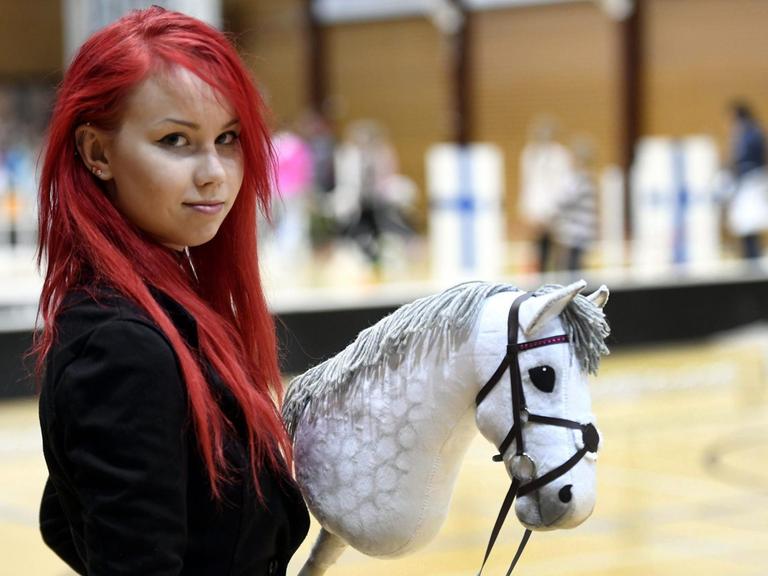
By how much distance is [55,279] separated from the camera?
4.68 feet

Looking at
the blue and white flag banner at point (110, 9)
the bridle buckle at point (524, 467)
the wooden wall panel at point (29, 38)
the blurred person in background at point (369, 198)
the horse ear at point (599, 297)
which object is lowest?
the blurred person in background at point (369, 198)

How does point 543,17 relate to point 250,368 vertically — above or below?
above

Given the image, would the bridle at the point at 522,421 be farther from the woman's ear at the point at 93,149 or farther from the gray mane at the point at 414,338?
the woman's ear at the point at 93,149

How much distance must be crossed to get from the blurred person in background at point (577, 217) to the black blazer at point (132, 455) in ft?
30.3

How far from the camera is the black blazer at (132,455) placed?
128 cm

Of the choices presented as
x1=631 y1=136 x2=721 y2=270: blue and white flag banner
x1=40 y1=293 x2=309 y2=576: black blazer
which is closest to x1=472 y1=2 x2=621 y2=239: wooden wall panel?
x1=631 y1=136 x2=721 y2=270: blue and white flag banner

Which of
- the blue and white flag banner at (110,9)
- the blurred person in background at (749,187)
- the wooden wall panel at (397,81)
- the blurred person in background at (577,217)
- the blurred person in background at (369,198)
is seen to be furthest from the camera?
the wooden wall panel at (397,81)

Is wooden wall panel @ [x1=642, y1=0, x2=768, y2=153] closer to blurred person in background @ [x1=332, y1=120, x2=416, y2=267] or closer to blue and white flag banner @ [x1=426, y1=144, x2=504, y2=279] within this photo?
blurred person in background @ [x1=332, y1=120, x2=416, y2=267]

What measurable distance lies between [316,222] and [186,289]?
38.6 ft

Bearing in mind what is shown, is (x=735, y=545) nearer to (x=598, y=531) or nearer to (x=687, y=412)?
(x=598, y=531)

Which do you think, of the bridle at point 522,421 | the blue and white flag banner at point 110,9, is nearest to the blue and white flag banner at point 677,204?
the blue and white flag banner at point 110,9

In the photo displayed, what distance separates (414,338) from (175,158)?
13.3 inches

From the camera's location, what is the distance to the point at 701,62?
638 inches

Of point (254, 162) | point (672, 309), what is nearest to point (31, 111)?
point (672, 309)
